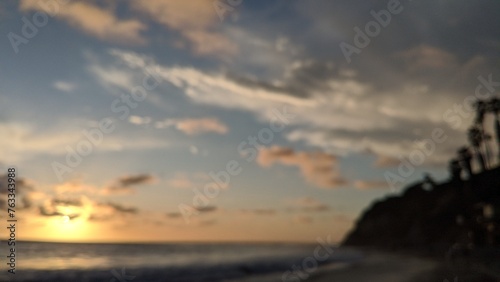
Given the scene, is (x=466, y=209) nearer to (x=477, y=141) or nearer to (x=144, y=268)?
(x=477, y=141)

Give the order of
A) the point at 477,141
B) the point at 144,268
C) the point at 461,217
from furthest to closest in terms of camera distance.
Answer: the point at 477,141 < the point at 144,268 < the point at 461,217

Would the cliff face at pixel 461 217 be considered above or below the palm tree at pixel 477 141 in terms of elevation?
below

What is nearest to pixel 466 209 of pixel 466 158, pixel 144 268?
pixel 466 158

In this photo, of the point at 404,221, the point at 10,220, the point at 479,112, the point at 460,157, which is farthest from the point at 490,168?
the point at 404,221

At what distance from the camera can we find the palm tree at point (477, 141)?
81375 millimetres

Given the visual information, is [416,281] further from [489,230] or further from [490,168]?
[490,168]

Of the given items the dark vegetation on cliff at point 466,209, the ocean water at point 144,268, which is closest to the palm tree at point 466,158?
the dark vegetation on cliff at point 466,209

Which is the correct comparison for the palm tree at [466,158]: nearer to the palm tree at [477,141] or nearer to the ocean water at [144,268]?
the palm tree at [477,141]

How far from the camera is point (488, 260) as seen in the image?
101ft

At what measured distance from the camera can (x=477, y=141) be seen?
82.1 m

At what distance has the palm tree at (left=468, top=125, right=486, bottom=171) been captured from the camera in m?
81.4


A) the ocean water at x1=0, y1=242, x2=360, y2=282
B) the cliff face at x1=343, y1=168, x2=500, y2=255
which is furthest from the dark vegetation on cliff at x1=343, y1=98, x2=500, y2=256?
the ocean water at x1=0, y1=242, x2=360, y2=282

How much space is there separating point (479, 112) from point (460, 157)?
14579 mm

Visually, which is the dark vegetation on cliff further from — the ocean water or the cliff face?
the ocean water
